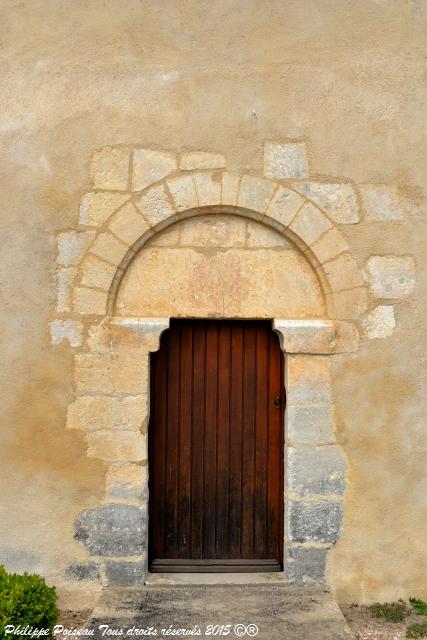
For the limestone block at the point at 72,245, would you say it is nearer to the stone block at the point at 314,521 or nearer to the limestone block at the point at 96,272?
the limestone block at the point at 96,272

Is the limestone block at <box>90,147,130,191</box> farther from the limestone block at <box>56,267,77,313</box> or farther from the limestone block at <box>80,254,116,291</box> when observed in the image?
the limestone block at <box>56,267,77,313</box>

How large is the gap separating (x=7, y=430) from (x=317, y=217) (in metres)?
2.60

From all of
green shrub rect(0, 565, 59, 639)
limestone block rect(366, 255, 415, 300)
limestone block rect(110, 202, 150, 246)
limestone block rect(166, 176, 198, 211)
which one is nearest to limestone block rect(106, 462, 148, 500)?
green shrub rect(0, 565, 59, 639)

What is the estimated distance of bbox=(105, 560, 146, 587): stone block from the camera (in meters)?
4.26

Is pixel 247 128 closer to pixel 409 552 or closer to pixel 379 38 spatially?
pixel 379 38

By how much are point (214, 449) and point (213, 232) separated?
1.60 meters

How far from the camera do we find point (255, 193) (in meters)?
4.34

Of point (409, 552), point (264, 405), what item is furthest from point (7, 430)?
point (409, 552)

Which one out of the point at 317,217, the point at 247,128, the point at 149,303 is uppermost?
the point at 247,128

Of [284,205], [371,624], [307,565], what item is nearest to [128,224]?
[284,205]

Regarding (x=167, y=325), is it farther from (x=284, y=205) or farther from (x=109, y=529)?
(x=109, y=529)

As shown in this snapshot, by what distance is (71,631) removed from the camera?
3.96 m

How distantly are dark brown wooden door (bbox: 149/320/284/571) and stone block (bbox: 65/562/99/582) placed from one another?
491 mm

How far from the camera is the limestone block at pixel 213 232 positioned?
14.6 ft
